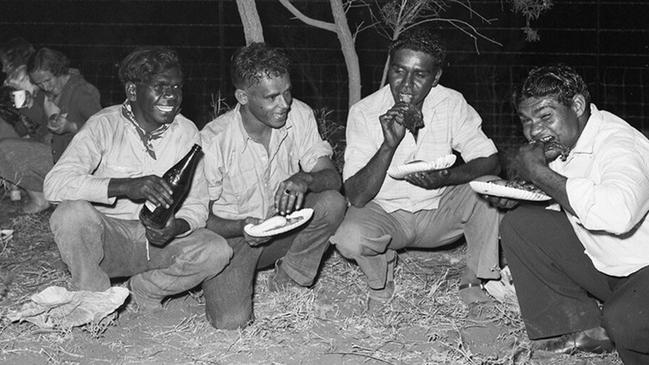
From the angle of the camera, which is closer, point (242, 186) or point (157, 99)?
point (157, 99)

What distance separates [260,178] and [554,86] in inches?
66.6

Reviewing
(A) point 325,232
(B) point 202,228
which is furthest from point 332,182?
(B) point 202,228

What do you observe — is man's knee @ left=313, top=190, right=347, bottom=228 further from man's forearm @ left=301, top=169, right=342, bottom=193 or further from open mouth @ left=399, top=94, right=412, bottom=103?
open mouth @ left=399, top=94, right=412, bottom=103

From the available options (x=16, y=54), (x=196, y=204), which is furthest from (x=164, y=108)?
(x=16, y=54)

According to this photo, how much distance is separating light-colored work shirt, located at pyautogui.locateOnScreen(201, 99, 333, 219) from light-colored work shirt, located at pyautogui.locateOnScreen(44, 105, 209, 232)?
0.10 metres

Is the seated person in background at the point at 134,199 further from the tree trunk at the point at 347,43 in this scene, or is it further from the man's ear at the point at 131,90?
the tree trunk at the point at 347,43

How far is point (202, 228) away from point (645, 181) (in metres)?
2.24

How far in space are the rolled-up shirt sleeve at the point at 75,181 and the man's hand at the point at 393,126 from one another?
1.47 metres

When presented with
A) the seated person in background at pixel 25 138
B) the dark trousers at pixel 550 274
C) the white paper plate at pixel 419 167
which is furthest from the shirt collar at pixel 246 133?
the seated person in background at pixel 25 138

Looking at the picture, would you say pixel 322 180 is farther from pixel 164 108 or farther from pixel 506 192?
pixel 506 192

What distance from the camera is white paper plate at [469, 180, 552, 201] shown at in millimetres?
4016

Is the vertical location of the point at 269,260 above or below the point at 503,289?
above

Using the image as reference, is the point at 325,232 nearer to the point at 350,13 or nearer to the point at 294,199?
the point at 294,199

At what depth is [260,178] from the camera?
185 inches
